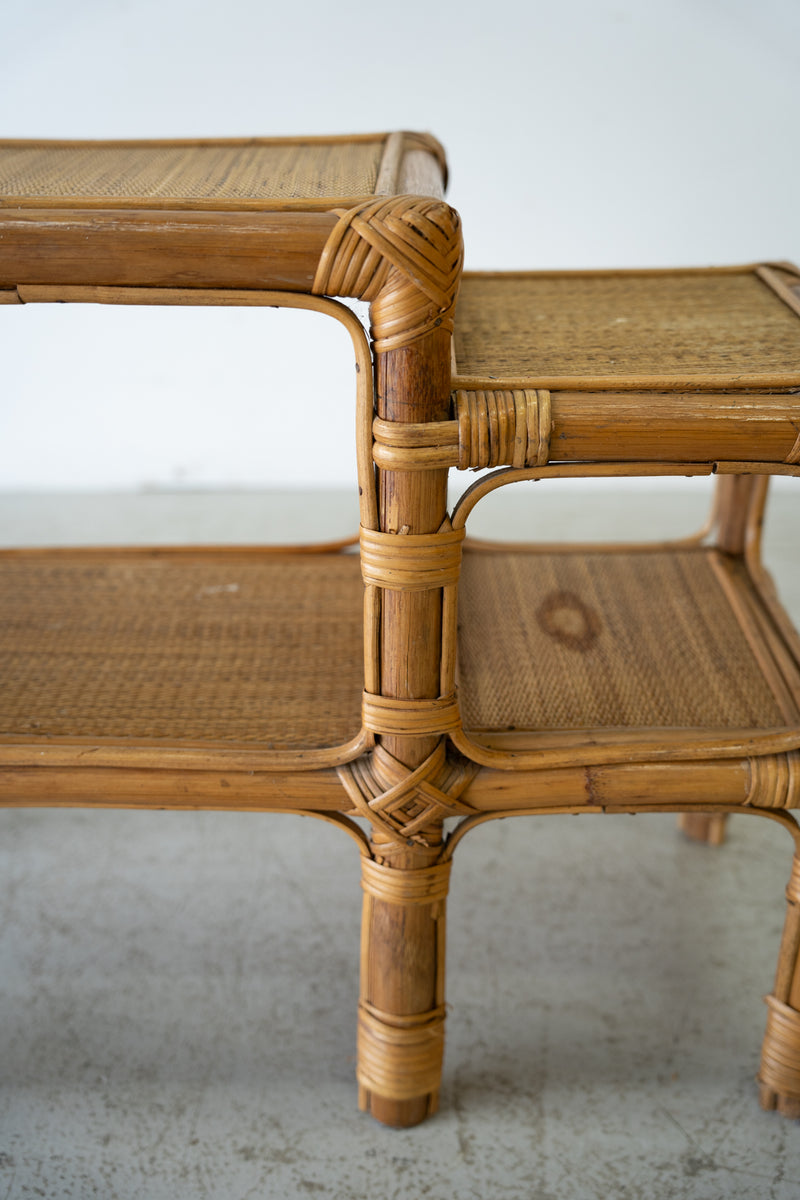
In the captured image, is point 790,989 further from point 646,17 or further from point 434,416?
point 646,17

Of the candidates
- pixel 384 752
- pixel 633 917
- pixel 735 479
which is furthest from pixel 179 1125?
pixel 735 479

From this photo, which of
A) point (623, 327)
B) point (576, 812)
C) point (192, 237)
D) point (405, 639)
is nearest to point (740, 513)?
point (623, 327)

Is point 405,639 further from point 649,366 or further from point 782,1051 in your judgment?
point 782,1051

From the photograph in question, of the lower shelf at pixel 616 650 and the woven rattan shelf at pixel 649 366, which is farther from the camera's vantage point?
the lower shelf at pixel 616 650

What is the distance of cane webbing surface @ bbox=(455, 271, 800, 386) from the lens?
81 centimetres

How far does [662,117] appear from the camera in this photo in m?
2.28

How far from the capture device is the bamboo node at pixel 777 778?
2.87ft

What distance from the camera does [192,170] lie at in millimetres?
898

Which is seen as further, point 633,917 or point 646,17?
point 646,17

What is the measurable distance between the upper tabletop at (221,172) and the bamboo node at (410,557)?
0.72 ft

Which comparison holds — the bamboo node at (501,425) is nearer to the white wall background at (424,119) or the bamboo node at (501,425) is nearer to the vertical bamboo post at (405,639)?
the vertical bamboo post at (405,639)

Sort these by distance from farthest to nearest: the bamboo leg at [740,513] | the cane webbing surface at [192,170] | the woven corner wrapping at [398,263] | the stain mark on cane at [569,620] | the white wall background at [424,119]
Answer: the white wall background at [424,119]
the bamboo leg at [740,513]
the stain mark on cane at [569,620]
the cane webbing surface at [192,170]
the woven corner wrapping at [398,263]

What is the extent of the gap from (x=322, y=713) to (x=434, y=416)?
320 mm

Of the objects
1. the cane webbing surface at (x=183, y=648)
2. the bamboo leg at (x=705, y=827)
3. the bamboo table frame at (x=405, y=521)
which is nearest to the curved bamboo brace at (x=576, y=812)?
Answer: the bamboo table frame at (x=405, y=521)
